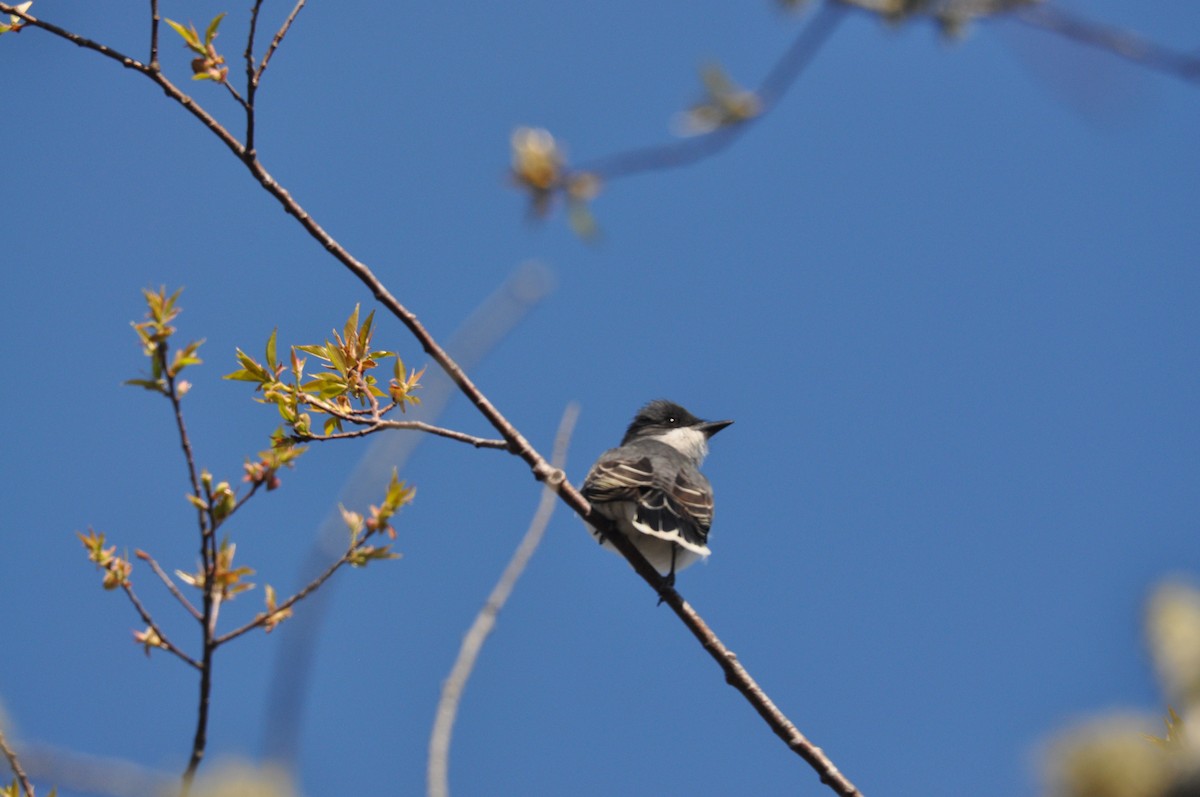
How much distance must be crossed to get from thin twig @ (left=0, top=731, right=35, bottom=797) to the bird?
3.00 metres

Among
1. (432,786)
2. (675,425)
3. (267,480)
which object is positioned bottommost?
(432,786)

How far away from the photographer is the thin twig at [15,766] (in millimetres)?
2127

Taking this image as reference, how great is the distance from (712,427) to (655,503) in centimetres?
256

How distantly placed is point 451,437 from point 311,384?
58 centimetres

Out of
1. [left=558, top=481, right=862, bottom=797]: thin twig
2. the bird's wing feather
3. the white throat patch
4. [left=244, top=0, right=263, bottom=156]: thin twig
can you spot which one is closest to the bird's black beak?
the white throat patch

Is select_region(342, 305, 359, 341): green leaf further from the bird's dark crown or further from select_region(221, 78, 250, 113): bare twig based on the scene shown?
the bird's dark crown

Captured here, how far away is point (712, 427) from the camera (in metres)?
8.11

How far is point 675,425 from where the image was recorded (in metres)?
8.45

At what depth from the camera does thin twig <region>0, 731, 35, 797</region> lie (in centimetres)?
213

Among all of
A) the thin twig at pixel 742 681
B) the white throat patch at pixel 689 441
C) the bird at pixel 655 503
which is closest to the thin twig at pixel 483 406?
the thin twig at pixel 742 681

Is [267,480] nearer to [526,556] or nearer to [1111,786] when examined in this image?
[526,556]

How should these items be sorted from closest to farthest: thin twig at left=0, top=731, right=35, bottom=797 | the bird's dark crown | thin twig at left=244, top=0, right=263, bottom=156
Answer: thin twig at left=0, top=731, right=35, bottom=797 < thin twig at left=244, top=0, right=263, bottom=156 < the bird's dark crown

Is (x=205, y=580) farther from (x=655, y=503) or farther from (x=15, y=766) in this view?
(x=655, y=503)

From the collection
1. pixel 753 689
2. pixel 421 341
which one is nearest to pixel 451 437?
pixel 421 341
